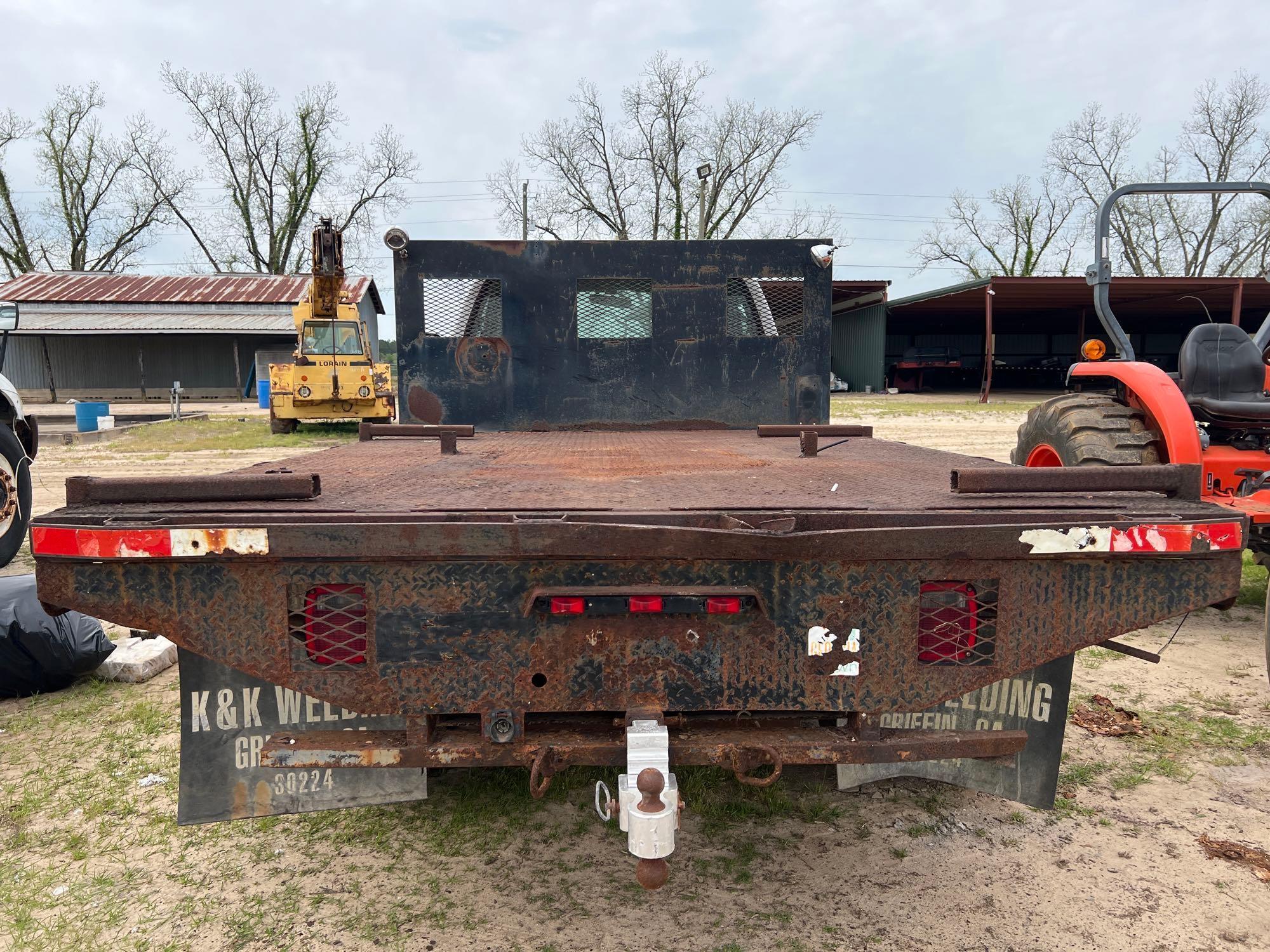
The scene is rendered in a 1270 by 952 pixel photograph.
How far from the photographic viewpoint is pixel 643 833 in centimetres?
177

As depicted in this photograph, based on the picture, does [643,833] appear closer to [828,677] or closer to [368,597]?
[828,677]

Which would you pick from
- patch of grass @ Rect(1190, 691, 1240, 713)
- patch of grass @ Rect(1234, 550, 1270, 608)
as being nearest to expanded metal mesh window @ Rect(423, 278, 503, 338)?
patch of grass @ Rect(1190, 691, 1240, 713)

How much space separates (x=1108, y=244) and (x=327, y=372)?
1296 cm

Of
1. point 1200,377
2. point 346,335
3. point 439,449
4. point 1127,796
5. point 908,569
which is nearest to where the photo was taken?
point 908,569

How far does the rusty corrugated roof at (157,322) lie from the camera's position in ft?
88.7

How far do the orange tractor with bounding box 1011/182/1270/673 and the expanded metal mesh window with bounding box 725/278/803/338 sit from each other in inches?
62.8

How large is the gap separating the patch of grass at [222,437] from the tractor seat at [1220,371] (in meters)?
11.0

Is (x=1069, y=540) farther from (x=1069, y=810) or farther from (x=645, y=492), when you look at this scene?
(x=1069, y=810)

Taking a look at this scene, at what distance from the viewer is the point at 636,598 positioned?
186cm

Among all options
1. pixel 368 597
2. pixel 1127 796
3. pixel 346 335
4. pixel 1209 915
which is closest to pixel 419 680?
pixel 368 597

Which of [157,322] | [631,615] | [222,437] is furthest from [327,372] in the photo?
[157,322]

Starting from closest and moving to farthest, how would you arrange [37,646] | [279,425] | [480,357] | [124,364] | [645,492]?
[645,492], [37,646], [480,357], [279,425], [124,364]

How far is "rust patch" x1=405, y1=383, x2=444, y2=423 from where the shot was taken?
489 centimetres

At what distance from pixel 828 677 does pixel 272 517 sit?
1278mm
